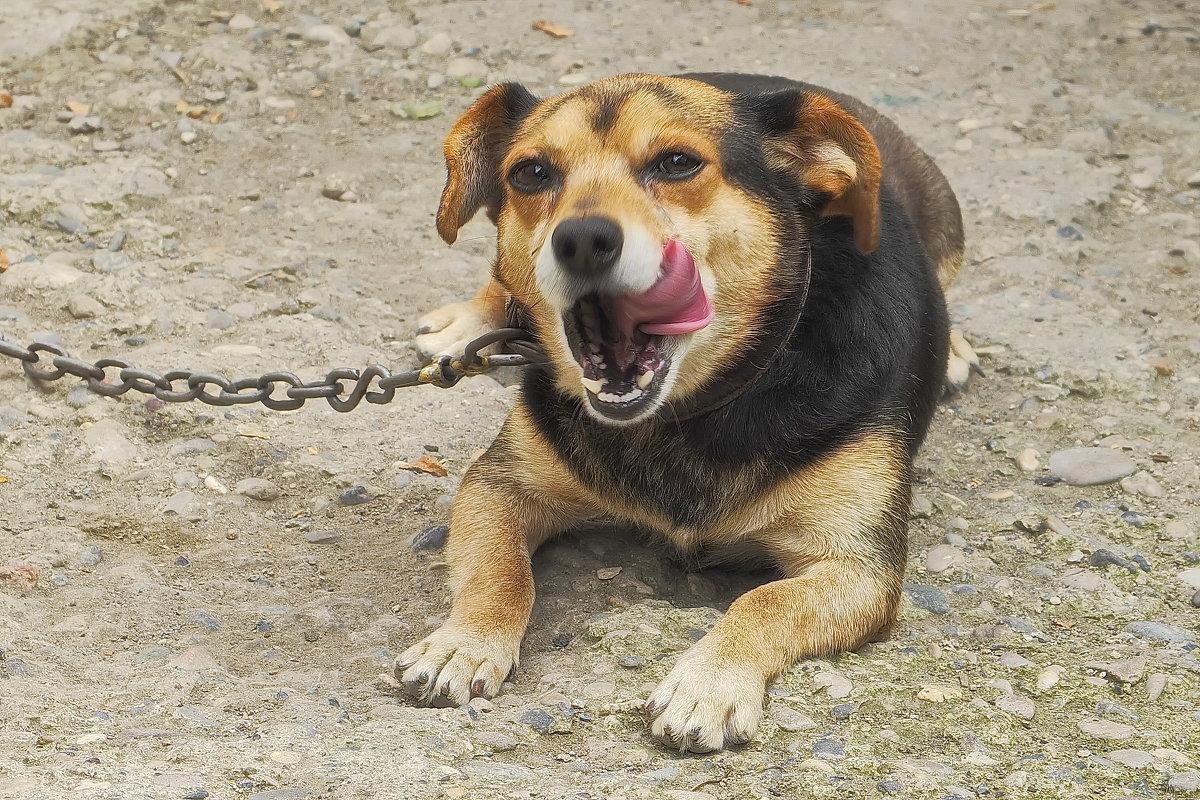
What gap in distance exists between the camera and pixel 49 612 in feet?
12.1

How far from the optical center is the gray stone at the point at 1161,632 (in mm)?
3680

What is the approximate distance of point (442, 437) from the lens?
4.91 m

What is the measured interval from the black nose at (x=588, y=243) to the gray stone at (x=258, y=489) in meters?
1.74

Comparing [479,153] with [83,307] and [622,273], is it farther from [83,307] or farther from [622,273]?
[83,307]

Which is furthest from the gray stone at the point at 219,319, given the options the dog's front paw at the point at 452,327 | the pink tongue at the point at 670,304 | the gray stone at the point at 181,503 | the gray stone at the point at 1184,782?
the gray stone at the point at 1184,782

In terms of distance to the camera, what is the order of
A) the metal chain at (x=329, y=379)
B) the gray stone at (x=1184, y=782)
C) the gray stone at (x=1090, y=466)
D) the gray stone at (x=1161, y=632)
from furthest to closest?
the gray stone at (x=1090, y=466) < the metal chain at (x=329, y=379) < the gray stone at (x=1161, y=632) < the gray stone at (x=1184, y=782)

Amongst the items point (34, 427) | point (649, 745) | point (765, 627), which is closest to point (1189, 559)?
point (765, 627)

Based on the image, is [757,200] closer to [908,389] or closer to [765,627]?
[908,389]

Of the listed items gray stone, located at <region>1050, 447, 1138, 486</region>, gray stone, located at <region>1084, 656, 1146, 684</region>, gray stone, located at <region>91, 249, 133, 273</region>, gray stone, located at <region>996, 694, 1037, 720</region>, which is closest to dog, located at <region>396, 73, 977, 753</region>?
gray stone, located at <region>996, 694, 1037, 720</region>

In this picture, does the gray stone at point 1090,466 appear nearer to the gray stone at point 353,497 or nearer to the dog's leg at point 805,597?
the dog's leg at point 805,597

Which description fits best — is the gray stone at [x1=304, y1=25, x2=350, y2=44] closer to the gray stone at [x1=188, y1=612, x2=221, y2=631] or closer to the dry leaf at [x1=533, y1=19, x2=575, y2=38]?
the dry leaf at [x1=533, y1=19, x2=575, y2=38]

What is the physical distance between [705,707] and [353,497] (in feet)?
5.86

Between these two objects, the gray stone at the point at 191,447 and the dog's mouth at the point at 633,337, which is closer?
the dog's mouth at the point at 633,337

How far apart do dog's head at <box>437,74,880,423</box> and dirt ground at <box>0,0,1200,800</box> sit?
0.76 metres
